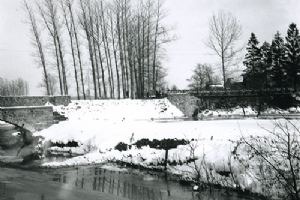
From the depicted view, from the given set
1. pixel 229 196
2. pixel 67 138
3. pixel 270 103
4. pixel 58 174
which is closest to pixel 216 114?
pixel 270 103

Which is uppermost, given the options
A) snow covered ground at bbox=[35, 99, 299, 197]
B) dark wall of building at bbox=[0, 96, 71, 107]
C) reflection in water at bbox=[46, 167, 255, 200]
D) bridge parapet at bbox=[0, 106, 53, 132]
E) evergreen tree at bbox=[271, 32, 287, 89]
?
evergreen tree at bbox=[271, 32, 287, 89]

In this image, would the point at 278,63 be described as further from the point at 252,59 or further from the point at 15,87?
the point at 15,87

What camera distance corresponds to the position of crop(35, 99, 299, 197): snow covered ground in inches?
654

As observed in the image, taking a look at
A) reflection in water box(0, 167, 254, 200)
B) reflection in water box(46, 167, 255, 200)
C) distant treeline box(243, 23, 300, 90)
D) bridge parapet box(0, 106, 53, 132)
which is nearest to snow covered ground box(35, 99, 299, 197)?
reflection in water box(46, 167, 255, 200)

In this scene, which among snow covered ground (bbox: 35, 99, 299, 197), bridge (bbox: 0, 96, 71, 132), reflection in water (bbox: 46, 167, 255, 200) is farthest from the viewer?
bridge (bbox: 0, 96, 71, 132)

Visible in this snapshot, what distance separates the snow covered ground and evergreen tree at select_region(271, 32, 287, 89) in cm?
1931

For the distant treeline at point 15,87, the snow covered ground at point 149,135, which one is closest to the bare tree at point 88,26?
the snow covered ground at point 149,135

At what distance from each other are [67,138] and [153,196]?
15026 mm

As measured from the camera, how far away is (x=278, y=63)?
178 feet

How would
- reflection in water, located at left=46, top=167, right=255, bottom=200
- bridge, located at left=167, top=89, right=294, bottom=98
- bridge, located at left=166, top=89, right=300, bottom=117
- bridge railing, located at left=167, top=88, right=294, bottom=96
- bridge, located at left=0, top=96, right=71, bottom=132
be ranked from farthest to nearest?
bridge railing, located at left=167, top=88, right=294, bottom=96 < bridge, located at left=167, top=89, right=294, bottom=98 < bridge, located at left=166, top=89, right=300, bottom=117 < bridge, located at left=0, top=96, right=71, bottom=132 < reflection in water, located at left=46, top=167, right=255, bottom=200

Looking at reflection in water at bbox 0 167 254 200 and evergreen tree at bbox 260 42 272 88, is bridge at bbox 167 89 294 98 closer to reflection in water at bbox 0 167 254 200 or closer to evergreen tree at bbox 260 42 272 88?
evergreen tree at bbox 260 42 272 88

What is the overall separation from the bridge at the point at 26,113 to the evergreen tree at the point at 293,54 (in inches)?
1288

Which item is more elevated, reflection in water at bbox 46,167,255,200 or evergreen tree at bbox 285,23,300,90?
evergreen tree at bbox 285,23,300,90

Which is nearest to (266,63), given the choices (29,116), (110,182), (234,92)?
(234,92)
